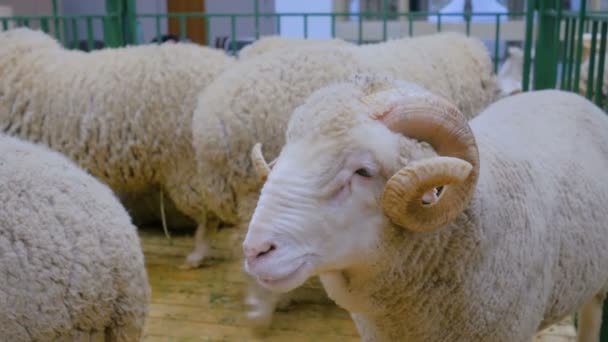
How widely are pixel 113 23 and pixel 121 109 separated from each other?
1.42 meters

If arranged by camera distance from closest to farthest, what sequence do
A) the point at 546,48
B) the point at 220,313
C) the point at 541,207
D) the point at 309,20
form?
the point at 541,207
the point at 220,313
the point at 546,48
the point at 309,20

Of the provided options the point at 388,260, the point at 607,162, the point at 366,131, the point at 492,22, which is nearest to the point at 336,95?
the point at 366,131

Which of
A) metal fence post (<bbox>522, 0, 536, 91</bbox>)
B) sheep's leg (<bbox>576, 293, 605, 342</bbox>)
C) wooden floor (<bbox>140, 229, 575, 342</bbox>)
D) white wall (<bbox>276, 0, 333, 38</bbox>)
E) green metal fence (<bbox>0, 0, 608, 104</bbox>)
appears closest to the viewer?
sheep's leg (<bbox>576, 293, 605, 342</bbox>)

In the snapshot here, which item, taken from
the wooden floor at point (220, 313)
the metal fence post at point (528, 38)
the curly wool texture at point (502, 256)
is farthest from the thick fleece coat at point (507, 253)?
the metal fence post at point (528, 38)

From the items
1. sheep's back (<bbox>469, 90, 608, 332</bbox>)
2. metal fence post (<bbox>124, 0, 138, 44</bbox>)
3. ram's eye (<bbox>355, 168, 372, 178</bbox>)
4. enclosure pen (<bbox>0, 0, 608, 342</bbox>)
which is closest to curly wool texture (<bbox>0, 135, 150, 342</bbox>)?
ram's eye (<bbox>355, 168, 372, 178</bbox>)

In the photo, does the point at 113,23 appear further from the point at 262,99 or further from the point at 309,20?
the point at 262,99

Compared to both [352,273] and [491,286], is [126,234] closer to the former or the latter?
[352,273]

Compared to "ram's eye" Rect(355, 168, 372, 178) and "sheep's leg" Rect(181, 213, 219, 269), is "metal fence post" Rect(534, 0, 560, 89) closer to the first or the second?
"sheep's leg" Rect(181, 213, 219, 269)

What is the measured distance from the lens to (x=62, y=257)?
6.35ft

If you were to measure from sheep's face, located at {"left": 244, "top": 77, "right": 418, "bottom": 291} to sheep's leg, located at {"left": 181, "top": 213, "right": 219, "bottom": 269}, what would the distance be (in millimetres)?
2854

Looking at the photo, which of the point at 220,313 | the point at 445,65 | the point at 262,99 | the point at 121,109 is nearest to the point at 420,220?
the point at 262,99

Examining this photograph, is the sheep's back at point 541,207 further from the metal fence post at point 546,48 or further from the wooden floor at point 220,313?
the metal fence post at point 546,48

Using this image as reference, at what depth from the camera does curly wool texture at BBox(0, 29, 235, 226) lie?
13.3 feet

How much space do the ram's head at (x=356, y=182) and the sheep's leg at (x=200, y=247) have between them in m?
A: 2.86
